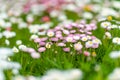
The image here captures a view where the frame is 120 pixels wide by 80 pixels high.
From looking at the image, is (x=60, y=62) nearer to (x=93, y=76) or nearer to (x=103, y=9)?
(x=93, y=76)

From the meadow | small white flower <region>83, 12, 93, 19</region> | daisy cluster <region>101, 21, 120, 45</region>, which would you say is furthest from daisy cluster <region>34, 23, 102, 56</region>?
small white flower <region>83, 12, 93, 19</region>

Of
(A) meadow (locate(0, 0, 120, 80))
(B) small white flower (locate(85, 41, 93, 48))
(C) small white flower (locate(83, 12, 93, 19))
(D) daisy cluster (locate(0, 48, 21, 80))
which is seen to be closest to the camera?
(A) meadow (locate(0, 0, 120, 80))

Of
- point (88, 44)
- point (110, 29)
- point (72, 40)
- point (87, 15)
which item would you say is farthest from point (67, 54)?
point (87, 15)

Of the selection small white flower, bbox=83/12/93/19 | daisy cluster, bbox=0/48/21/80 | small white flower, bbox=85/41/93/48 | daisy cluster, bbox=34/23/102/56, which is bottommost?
daisy cluster, bbox=0/48/21/80

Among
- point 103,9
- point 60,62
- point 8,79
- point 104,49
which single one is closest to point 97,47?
point 104,49

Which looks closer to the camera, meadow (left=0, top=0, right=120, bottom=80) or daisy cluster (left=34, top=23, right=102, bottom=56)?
meadow (left=0, top=0, right=120, bottom=80)

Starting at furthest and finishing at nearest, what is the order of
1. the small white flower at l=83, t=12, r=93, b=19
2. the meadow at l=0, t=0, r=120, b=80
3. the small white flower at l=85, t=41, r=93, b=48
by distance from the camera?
the small white flower at l=83, t=12, r=93, b=19
the small white flower at l=85, t=41, r=93, b=48
the meadow at l=0, t=0, r=120, b=80

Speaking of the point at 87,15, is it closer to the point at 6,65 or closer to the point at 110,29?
the point at 110,29

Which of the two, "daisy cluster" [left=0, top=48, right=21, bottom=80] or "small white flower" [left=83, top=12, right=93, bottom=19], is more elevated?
"small white flower" [left=83, top=12, right=93, bottom=19]

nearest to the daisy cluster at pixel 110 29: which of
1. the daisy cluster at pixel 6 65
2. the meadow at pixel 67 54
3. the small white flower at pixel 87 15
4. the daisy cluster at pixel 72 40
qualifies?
the meadow at pixel 67 54

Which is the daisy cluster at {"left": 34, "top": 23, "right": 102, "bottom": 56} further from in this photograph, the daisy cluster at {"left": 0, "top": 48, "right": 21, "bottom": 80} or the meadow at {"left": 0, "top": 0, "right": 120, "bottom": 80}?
the daisy cluster at {"left": 0, "top": 48, "right": 21, "bottom": 80}
